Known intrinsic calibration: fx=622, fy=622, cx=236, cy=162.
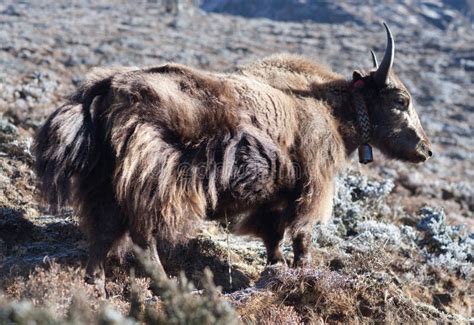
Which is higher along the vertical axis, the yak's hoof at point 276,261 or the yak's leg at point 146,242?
the yak's leg at point 146,242

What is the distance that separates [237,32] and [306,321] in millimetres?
35413

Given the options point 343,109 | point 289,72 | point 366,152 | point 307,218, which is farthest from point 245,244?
point 289,72

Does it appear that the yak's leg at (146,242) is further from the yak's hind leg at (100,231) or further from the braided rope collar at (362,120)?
the braided rope collar at (362,120)

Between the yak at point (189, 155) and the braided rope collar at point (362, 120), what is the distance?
0.14 meters

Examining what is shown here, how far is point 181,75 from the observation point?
5.51m

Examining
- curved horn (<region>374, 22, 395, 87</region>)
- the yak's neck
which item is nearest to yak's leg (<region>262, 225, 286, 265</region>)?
the yak's neck

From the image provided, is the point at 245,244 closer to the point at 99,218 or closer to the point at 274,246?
the point at 274,246

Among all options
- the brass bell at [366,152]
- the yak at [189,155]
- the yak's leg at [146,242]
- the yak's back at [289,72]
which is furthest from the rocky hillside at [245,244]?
the yak's back at [289,72]

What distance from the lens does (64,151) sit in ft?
16.3

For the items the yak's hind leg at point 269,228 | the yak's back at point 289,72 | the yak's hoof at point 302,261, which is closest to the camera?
the yak's hoof at point 302,261

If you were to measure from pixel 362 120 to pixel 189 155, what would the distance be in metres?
2.18

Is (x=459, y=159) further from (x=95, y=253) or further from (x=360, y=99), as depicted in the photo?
(x=95, y=253)

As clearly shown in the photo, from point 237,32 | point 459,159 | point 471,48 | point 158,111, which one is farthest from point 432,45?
point 158,111

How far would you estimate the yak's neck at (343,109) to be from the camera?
6.39 m
